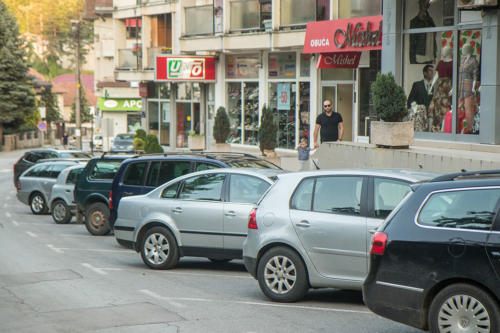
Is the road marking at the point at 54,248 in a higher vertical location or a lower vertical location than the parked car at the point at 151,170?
lower

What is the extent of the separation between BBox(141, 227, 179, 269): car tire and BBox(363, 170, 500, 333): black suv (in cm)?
557

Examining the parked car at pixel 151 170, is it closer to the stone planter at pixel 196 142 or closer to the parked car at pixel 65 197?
the parked car at pixel 65 197

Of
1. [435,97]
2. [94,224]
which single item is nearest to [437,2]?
[435,97]

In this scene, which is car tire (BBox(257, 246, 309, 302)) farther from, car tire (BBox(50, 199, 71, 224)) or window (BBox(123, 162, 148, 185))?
car tire (BBox(50, 199, 71, 224))

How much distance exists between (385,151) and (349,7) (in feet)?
31.0

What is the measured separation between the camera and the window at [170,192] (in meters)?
12.7

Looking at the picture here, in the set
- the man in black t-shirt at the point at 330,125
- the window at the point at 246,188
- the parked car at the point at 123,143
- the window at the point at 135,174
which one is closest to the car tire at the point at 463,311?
the window at the point at 246,188

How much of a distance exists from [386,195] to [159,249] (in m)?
4.79

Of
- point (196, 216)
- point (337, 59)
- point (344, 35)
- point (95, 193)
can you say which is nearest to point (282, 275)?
point (196, 216)

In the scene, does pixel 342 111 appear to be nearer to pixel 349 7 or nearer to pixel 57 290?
pixel 349 7

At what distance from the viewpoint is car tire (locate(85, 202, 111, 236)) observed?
63.0ft

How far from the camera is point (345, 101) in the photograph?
26.8m

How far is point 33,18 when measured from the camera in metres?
147

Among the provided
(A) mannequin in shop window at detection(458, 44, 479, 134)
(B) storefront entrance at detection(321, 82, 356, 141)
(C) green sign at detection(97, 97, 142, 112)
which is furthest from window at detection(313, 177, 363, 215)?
(C) green sign at detection(97, 97, 142, 112)
